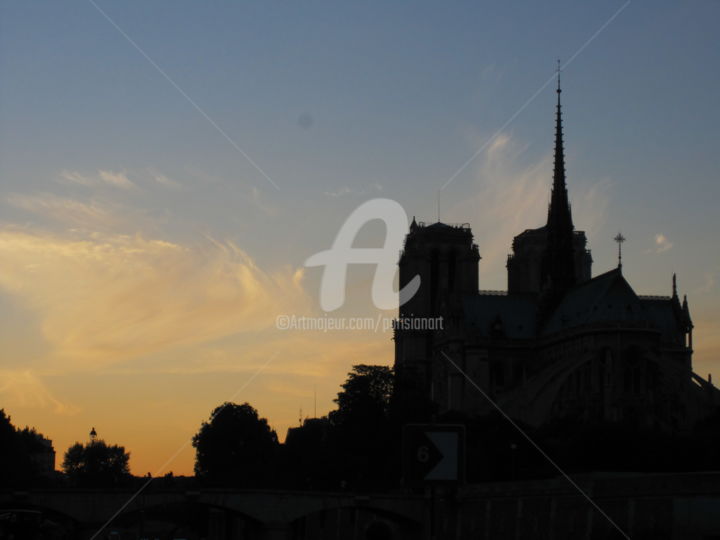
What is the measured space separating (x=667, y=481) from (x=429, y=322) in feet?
382

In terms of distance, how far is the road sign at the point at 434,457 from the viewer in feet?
55.7

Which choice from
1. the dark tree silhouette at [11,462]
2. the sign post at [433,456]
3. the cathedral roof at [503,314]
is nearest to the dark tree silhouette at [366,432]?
the cathedral roof at [503,314]

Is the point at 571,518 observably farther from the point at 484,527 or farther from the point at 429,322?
the point at 429,322

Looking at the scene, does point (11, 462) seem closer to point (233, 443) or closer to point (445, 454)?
point (233, 443)

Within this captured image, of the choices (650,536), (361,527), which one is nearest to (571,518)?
(650,536)

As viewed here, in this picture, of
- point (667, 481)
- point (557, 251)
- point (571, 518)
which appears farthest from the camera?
point (557, 251)

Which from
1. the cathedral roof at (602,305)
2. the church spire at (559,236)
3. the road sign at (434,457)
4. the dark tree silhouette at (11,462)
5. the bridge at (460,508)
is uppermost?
the church spire at (559,236)

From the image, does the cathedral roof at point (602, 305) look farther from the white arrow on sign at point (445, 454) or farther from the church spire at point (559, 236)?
the white arrow on sign at point (445, 454)

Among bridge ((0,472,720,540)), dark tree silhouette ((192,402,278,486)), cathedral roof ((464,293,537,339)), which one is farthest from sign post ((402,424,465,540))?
dark tree silhouette ((192,402,278,486))

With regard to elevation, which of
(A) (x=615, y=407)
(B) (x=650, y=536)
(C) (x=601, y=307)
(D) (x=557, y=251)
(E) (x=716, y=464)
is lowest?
(B) (x=650, y=536)

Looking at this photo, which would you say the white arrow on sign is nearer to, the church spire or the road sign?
the road sign

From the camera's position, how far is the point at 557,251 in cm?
15562

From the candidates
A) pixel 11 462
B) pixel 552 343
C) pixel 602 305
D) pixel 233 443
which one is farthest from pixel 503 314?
pixel 11 462

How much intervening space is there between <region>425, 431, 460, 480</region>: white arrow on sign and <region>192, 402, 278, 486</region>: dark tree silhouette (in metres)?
140
